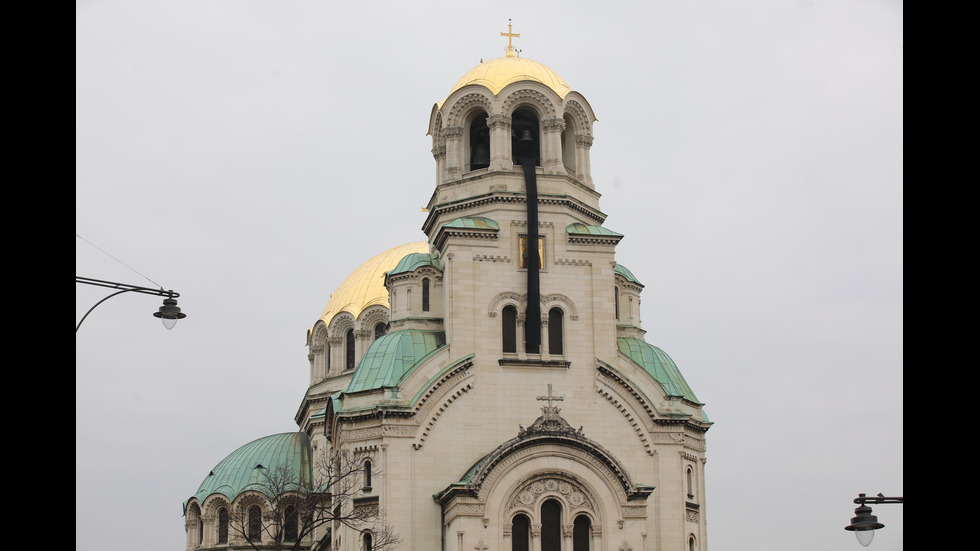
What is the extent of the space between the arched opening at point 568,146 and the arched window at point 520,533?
47.2 ft

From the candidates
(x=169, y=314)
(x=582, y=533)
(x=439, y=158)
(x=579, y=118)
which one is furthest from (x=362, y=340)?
(x=169, y=314)

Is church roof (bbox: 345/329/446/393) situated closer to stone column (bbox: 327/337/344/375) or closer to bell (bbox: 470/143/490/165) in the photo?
bell (bbox: 470/143/490/165)

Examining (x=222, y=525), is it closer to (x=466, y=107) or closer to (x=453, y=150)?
(x=453, y=150)

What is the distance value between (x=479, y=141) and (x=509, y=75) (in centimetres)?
294

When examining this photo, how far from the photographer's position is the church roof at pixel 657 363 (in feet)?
161

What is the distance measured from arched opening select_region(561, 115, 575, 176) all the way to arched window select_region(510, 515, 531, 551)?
1438 cm

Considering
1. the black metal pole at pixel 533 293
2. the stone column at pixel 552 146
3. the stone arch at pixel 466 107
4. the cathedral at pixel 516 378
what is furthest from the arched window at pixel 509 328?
the stone arch at pixel 466 107

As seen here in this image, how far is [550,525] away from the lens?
143 ft

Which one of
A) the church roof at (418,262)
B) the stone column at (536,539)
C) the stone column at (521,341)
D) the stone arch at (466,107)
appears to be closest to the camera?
the stone column at (536,539)

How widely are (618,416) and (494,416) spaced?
Result: 15.6 ft

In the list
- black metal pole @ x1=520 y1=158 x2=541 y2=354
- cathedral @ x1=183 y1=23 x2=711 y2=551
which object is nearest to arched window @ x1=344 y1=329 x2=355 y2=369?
cathedral @ x1=183 y1=23 x2=711 y2=551

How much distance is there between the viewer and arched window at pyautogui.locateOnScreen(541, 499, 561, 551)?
1705 inches

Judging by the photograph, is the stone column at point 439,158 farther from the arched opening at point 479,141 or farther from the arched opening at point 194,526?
the arched opening at point 194,526
